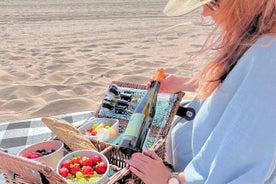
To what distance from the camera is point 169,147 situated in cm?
124

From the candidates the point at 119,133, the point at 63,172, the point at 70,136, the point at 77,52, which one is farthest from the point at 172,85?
the point at 77,52

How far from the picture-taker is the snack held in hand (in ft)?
4.09

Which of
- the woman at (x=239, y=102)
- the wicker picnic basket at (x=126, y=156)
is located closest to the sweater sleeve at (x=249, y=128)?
the woman at (x=239, y=102)

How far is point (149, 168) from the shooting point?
3.27 ft

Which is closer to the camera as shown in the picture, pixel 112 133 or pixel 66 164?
pixel 66 164

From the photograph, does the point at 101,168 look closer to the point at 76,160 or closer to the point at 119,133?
the point at 76,160

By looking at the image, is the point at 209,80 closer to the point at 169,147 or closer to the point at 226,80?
the point at 226,80

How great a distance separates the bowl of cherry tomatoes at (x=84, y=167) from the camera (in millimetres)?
1064

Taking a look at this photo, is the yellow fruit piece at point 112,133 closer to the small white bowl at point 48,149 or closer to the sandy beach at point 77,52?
the small white bowl at point 48,149

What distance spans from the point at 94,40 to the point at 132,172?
4.53m

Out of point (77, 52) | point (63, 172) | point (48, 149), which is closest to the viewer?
point (63, 172)

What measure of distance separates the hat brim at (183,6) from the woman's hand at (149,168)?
15.0 inches

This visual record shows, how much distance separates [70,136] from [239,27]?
2.23ft

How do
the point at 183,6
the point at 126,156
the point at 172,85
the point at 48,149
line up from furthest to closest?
the point at 172,85, the point at 48,149, the point at 126,156, the point at 183,6
